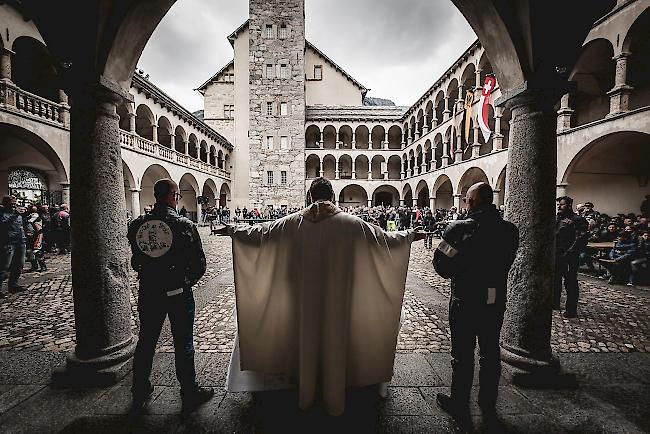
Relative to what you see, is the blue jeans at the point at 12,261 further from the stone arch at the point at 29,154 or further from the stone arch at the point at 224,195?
the stone arch at the point at 224,195

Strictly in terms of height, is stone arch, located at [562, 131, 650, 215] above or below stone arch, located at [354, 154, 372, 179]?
below

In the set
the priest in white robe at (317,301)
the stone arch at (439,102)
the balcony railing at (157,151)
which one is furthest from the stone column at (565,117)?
the balcony railing at (157,151)

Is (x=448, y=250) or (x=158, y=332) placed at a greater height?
(x=448, y=250)

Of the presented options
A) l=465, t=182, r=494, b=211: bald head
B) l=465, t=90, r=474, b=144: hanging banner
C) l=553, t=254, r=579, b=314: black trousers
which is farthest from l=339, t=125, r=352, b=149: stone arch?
l=465, t=182, r=494, b=211: bald head

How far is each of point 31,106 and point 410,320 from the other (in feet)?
47.1

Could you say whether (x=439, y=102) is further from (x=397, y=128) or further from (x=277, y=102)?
(x=277, y=102)

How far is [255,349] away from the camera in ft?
8.00

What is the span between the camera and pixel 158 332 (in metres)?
2.31

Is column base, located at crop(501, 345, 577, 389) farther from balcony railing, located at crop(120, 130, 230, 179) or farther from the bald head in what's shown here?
balcony railing, located at crop(120, 130, 230, 179)

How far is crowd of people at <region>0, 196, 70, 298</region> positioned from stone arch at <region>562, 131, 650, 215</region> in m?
17.1

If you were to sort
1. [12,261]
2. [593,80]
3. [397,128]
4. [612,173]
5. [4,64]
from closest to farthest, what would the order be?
[12,261], [4,64], [612,173], [593,80], [397,128]

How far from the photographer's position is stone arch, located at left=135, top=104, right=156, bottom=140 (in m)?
17.4

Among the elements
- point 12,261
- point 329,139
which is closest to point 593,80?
point 12,261

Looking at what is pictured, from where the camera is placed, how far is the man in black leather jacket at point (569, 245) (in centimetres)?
468
